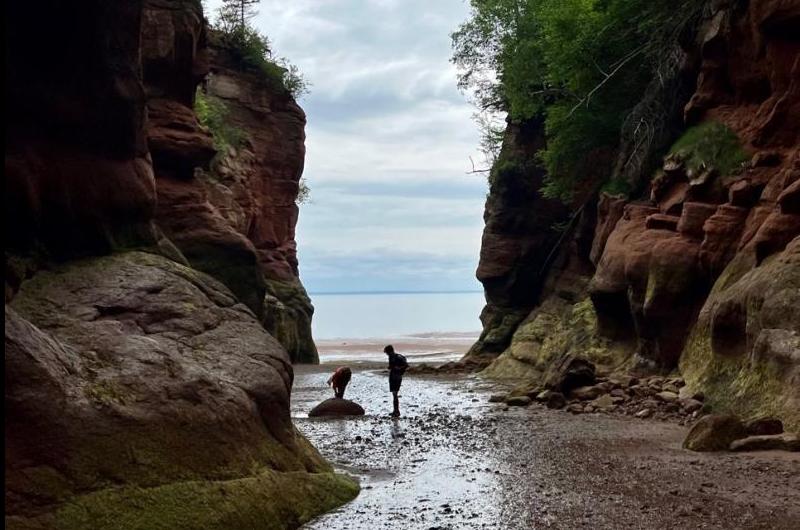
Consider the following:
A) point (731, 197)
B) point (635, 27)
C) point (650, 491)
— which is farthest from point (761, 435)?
point (635, 27)

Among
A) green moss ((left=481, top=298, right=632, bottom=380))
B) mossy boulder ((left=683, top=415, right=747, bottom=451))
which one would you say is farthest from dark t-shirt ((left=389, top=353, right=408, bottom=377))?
mossy boulder ((left=683, top=415, right=747, bottom=451))

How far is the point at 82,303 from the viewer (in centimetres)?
912

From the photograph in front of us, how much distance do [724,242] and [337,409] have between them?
11.1 metres

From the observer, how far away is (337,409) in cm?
1942

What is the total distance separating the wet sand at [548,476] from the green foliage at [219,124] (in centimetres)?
3316

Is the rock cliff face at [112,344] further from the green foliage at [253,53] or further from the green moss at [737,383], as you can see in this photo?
the green foliage at [253,53]

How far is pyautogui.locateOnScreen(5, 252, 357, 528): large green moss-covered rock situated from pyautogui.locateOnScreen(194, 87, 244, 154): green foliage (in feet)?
121

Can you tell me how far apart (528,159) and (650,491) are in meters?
33.6

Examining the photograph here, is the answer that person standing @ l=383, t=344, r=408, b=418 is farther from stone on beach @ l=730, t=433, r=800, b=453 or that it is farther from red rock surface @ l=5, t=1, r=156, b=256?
stone on beach @ l=730, t=433, r=800, b=453

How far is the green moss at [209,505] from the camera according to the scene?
6496 millimetres

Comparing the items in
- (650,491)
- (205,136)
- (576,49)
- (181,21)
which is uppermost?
(576,49)

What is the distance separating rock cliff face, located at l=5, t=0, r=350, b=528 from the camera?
21.9 ft

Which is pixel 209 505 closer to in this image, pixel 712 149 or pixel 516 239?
pixel 712 149

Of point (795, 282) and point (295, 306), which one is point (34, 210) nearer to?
point (795, 282)
